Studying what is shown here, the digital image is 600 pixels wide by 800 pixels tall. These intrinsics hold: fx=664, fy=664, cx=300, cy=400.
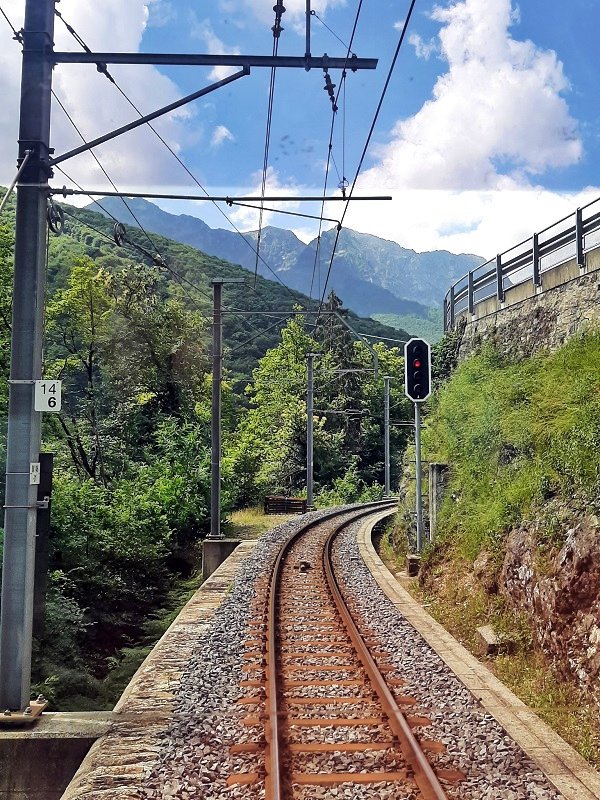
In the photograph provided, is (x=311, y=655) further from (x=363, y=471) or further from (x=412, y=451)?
(x=363, y=471)

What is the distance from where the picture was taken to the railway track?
4664 millimetres

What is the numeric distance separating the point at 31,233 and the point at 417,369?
7.92m

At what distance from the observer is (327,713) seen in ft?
19.5

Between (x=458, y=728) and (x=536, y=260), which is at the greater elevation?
(x=536, y=260)

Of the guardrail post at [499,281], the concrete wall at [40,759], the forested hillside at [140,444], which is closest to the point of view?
the concrete wall at [40,759]

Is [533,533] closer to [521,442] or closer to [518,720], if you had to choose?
[521,442]

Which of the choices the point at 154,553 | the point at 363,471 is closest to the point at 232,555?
the point at 154,553

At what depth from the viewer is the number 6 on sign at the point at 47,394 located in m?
6.37

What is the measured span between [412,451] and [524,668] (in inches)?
429

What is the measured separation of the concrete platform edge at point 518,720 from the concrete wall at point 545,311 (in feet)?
20.0

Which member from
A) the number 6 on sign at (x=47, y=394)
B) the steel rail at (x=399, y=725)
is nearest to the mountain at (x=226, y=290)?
the steel rail at (x=399, y=725)

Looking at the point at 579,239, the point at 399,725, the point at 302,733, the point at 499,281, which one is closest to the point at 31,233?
the point at 302,733

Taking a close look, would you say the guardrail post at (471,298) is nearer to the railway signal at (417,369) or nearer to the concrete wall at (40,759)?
the railway signal at (417,369)

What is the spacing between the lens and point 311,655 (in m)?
7.71
